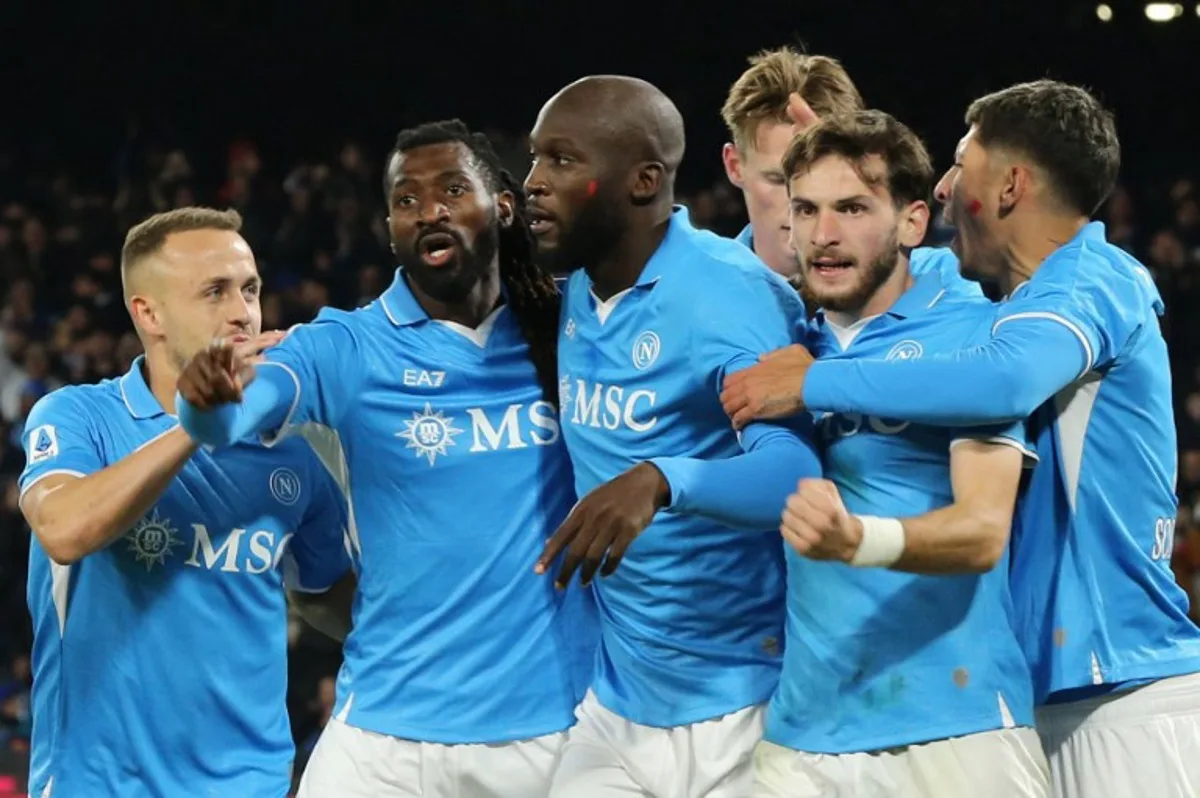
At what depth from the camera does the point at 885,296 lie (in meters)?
3.82

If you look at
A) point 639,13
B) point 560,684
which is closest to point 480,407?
point 560,684

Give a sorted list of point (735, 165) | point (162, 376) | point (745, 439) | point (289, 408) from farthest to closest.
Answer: point (735, 165) → point (162, 376) → point (289, 408) → point (745, 439)

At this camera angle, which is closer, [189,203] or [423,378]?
[423,378]

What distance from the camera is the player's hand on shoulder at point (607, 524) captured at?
3.36 meters

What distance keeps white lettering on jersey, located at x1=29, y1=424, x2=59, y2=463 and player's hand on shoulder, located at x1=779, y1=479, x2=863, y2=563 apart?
1875mm

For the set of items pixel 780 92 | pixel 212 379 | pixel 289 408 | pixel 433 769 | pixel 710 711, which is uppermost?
pixel 780 92

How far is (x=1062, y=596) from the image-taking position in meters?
3.81

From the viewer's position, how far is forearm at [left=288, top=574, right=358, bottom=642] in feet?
15.9

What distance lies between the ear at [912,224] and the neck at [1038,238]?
25cm

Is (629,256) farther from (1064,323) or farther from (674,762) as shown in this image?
(674,762)

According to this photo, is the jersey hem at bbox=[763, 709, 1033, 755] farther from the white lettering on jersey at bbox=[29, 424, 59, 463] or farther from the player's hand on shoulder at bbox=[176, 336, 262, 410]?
the white lettering on jersey at bbox=[29, 424, 59, 463]

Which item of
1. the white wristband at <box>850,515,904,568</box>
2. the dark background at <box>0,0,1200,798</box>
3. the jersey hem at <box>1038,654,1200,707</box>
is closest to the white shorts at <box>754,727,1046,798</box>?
the jersey hem at <box>1038,654,1200,707</box>

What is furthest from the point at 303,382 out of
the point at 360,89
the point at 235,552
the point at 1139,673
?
the point at 360,89

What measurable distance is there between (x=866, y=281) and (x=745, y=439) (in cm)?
42
